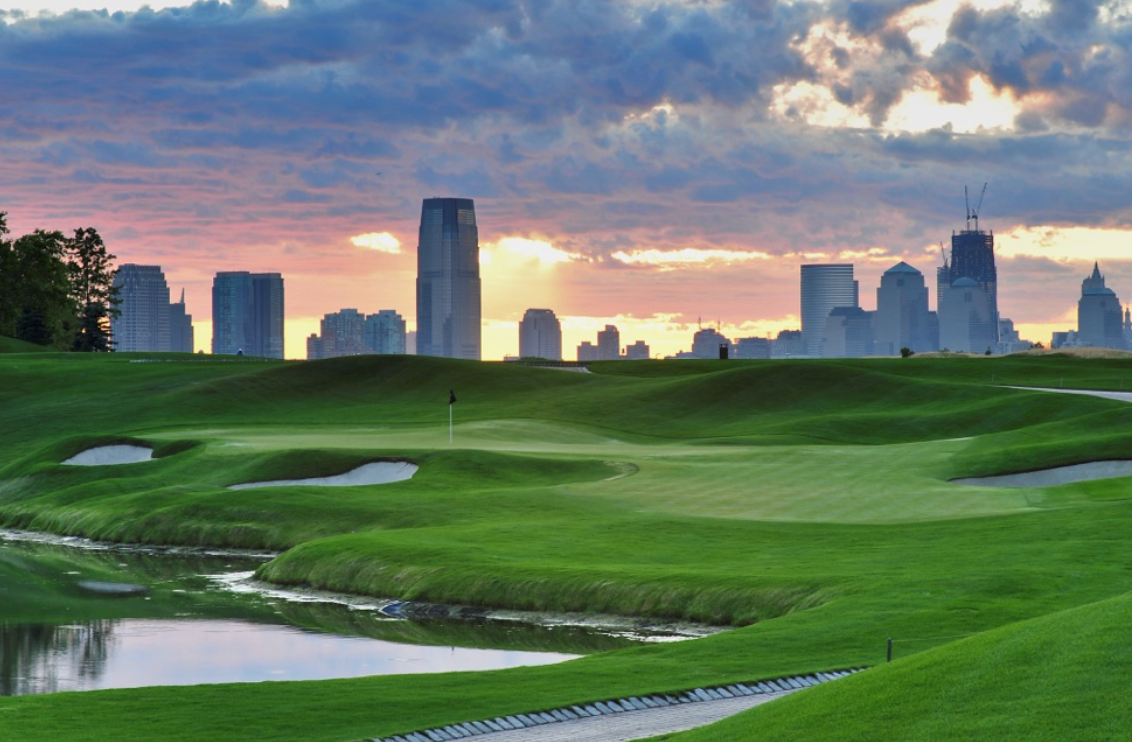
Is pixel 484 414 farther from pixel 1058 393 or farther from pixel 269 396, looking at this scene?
pixel 1058 393

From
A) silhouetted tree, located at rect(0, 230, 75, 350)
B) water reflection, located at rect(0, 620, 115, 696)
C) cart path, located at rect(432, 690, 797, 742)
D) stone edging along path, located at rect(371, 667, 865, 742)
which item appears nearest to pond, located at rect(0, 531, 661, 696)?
water reflection, located at rect(0, 620, 115, 696)

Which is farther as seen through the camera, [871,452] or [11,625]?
[871,452]

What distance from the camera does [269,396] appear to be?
118250mm

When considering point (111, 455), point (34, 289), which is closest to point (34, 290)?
point (34, 289)

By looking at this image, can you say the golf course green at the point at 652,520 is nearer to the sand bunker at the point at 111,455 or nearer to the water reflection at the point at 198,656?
the sand bunker at the point at 111,455

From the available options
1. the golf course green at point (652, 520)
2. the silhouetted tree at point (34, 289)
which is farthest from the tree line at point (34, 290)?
the golf course green at point (652, 520)

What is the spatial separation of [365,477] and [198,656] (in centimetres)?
3606

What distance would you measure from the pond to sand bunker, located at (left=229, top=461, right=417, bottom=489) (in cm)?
1795

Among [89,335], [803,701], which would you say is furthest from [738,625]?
[89,335]

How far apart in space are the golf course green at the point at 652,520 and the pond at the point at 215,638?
2.44m

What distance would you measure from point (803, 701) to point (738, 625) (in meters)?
20.0

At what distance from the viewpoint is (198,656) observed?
37.3 m

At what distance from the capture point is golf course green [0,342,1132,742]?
63.8ft

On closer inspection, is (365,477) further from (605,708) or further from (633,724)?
(633,724)
